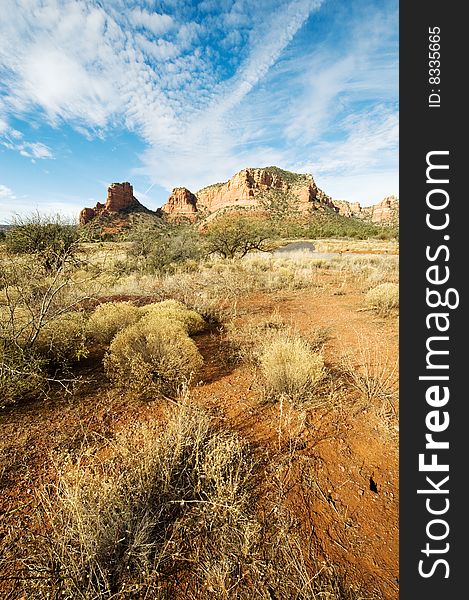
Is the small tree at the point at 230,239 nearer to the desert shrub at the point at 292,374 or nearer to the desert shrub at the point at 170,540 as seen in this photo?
the desert shrub at the point at 292,374

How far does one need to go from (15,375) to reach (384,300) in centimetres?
896

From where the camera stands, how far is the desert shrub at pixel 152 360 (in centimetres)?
389

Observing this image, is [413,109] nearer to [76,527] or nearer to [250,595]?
[250,595]

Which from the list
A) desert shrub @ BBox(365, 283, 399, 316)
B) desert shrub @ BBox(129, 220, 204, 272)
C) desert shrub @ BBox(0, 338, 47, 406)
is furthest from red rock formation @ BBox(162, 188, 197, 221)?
desert shrub @ BBox(0, 338, 47, 406)

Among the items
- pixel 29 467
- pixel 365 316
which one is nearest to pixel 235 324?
pixel 365 316

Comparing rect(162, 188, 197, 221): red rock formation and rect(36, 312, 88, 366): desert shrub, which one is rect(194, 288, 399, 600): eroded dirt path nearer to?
rect(36, 312, 88, 366): desert shrub

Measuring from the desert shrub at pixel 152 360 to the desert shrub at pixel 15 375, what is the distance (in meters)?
0.92

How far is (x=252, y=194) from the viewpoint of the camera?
339 ft

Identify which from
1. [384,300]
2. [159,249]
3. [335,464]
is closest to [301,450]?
[335,464]

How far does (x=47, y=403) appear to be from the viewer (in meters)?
3.62

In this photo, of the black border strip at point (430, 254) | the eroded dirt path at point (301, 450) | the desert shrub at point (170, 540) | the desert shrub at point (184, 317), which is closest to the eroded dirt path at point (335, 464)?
the eroded dirt path at point (301, 450)

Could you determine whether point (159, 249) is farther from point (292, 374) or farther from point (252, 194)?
point (252, 194)

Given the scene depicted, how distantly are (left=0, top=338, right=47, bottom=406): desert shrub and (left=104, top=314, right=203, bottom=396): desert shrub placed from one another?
92 centimetres

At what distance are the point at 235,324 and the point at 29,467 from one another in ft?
16.6
